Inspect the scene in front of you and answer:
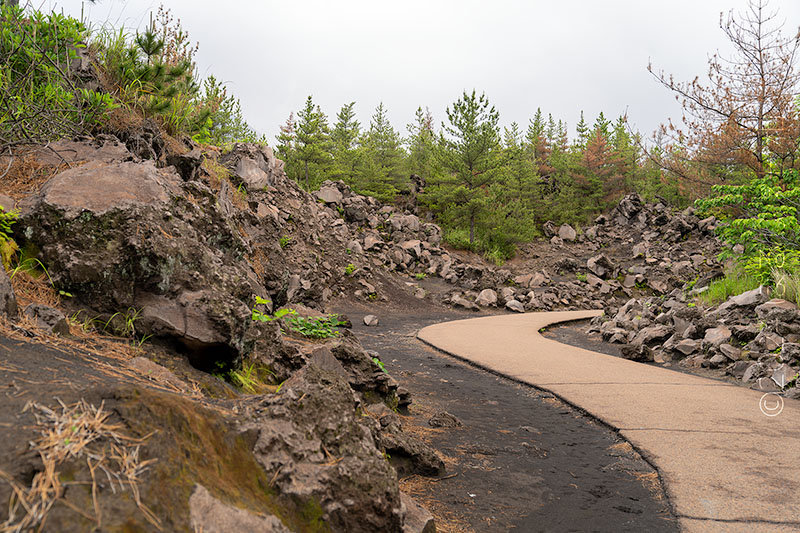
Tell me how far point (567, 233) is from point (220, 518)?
33.2 m

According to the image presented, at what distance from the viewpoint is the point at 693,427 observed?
14.7 ft

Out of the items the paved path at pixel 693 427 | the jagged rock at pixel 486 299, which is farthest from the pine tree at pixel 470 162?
the paved path at pixel 693 427

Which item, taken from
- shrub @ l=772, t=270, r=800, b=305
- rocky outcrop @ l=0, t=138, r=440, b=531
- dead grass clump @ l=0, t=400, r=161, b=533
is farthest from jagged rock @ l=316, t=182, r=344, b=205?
dead grass clump @ l=0, t=400, r=161, b=533

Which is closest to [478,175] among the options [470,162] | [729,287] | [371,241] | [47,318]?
[470,162]

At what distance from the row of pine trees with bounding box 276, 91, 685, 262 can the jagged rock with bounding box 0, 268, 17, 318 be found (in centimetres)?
2412

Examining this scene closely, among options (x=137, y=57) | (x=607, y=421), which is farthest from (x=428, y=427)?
(x=137, y=57)

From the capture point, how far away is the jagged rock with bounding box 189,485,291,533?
1394 mm

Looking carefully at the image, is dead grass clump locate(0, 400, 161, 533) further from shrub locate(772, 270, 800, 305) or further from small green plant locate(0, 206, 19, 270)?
shrub locate(772, 270, 800, 305)

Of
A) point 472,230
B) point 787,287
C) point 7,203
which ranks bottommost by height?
point 7,203

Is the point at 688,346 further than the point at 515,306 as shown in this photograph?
No

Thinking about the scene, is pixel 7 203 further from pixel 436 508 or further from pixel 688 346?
pixel 688 346

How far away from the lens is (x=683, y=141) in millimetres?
16391

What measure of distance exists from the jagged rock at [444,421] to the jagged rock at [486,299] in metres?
13.4

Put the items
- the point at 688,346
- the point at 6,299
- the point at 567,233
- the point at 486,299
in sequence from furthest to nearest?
the point at 567,233
the point at 486,299
the point at 688,346
the point at 6,299
